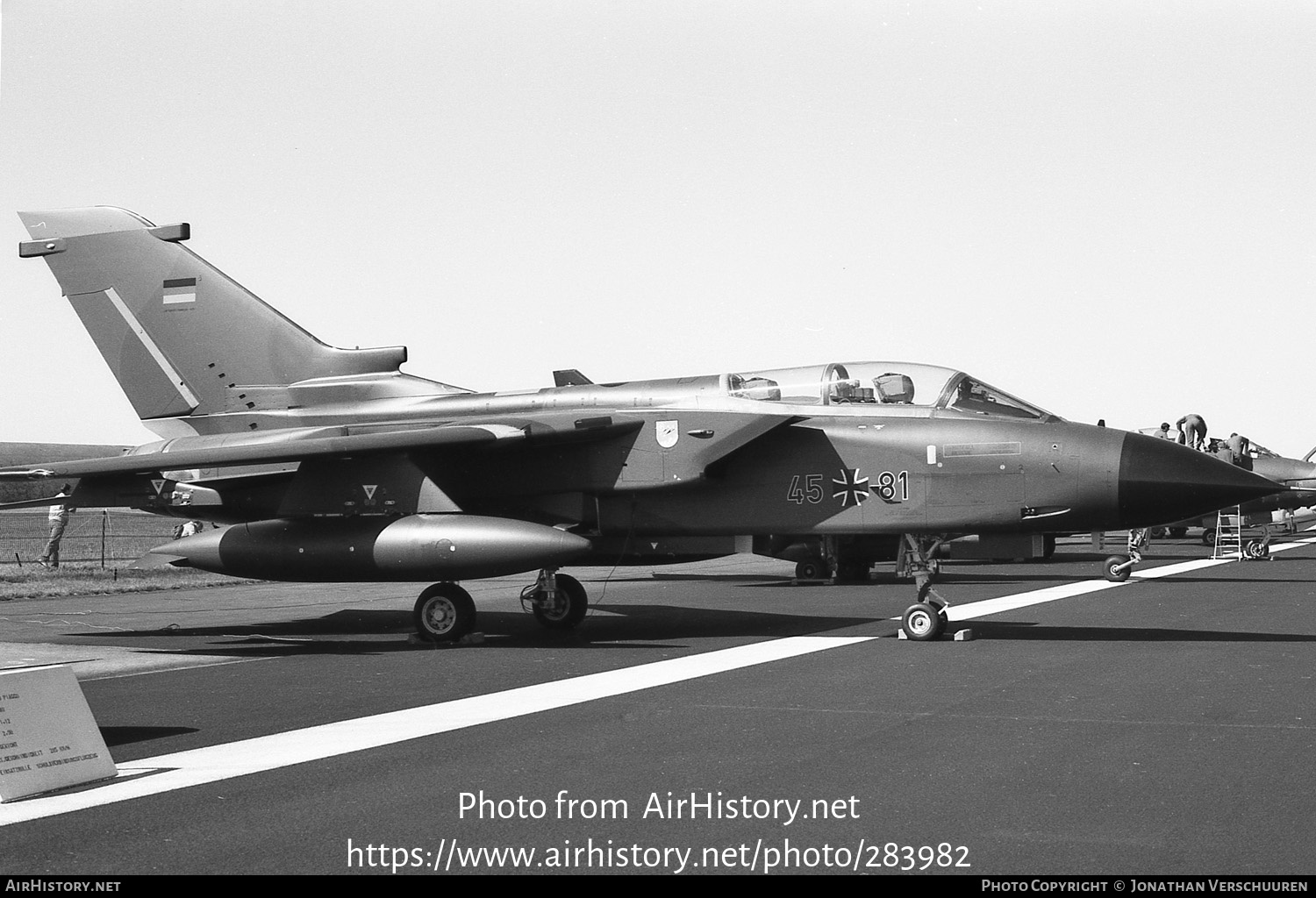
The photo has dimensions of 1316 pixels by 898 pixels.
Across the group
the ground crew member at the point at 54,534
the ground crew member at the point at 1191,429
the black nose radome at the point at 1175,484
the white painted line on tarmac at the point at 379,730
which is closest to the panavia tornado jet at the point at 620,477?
the black nose radome at the point at 1175,484

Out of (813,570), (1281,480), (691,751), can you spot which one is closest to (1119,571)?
(813,570)

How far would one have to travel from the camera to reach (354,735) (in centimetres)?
727

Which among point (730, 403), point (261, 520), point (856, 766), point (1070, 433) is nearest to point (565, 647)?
point (730, 403)

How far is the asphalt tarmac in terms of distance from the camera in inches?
186

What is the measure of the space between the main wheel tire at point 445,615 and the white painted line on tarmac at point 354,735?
8.65 feet

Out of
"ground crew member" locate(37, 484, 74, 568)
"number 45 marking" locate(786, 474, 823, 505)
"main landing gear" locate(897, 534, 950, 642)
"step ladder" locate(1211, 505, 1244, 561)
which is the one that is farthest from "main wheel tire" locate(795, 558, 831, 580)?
"ground crew member" locate(37, 484, 74, 568)

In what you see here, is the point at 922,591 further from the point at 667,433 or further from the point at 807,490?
the point at 667,433

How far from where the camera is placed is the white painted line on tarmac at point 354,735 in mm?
5730

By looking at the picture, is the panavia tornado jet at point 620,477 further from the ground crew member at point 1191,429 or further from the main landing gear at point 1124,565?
the ground crew member at point 1191,429

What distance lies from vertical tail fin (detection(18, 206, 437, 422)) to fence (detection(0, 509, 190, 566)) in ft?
13.7

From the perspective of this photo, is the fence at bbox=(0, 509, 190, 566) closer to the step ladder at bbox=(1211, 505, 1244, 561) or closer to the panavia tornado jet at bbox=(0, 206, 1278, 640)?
the panavia tornado jet at bbox=(0, 206, 1278, 640)

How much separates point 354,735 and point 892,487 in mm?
6212

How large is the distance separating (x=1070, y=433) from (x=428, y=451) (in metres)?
6.29
